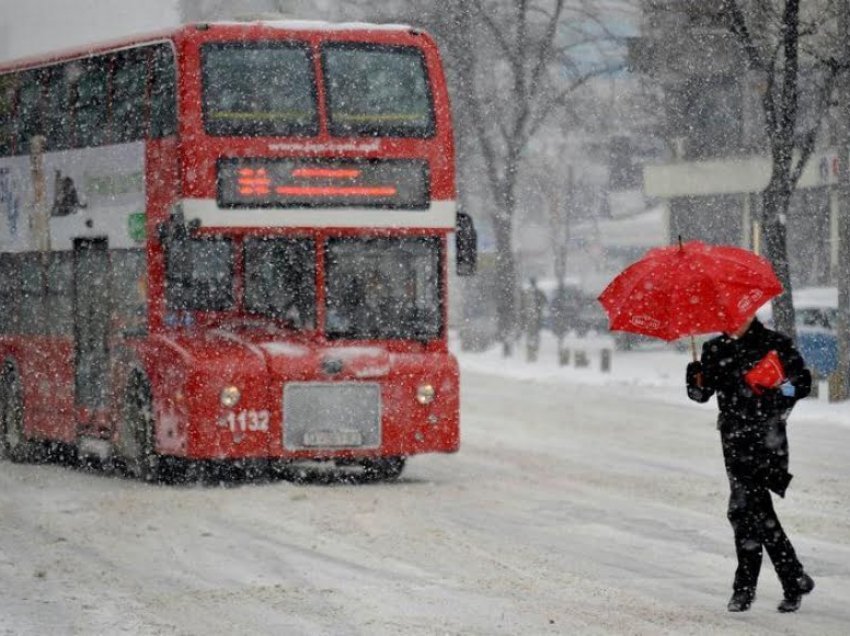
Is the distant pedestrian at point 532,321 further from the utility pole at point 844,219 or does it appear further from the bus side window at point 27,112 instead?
the bus side window at point 27,112

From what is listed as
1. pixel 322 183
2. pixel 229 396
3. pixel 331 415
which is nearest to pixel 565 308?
pixel 322 183

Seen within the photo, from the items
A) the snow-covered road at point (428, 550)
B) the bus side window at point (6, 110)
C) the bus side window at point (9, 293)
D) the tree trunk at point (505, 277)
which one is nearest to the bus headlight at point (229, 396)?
the snow-covered road at point (428, 550)

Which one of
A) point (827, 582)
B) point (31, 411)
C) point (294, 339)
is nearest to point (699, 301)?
point (827, 582)

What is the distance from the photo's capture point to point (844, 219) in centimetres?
2964

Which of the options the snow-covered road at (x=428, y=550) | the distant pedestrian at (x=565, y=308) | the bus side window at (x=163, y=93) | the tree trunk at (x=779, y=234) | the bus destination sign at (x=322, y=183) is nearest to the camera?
the snow-covered road at (x=428, y=550)

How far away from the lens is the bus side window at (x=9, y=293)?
74.5 ft

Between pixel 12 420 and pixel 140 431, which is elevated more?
pixel 140 431

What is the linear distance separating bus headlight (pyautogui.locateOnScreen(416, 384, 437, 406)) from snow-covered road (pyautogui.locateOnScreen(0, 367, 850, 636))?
710 mm

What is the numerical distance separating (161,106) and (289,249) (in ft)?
5.35

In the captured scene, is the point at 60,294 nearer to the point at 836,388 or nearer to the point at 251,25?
the point at 251,25

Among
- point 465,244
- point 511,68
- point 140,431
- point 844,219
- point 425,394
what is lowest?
point 140,431

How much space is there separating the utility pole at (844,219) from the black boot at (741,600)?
732 inches

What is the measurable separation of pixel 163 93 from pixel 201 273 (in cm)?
155

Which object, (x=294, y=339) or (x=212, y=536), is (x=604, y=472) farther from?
(x=212, y=536)
